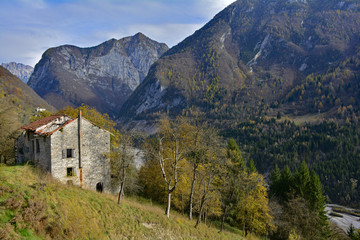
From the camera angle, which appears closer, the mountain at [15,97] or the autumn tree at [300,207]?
the autumn tree at [300,207]

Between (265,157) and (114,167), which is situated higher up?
(114,167)

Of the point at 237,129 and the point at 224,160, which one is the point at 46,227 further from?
the point at 237,129

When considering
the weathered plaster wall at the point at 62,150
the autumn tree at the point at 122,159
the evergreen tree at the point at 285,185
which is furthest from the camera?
the evergreen tree at the point at 285,185

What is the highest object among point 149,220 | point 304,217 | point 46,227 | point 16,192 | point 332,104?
point 332,104

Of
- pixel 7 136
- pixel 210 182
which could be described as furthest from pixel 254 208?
pixel 7 136

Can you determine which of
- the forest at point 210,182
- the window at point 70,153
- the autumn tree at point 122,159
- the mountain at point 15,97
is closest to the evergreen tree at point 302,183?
the forest at point 210,182

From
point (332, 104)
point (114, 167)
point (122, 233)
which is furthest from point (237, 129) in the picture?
point (122, 233)

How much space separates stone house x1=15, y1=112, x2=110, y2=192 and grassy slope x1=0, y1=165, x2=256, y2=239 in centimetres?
681

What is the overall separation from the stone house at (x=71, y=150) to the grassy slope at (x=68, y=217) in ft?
22.3

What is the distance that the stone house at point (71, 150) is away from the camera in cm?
2714

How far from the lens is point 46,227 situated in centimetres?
1382

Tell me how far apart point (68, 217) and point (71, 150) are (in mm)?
14085

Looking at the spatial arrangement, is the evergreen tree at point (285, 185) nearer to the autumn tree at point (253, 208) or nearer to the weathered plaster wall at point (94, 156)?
the autumn tree at point (253, 208)

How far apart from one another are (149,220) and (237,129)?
6130 inches
